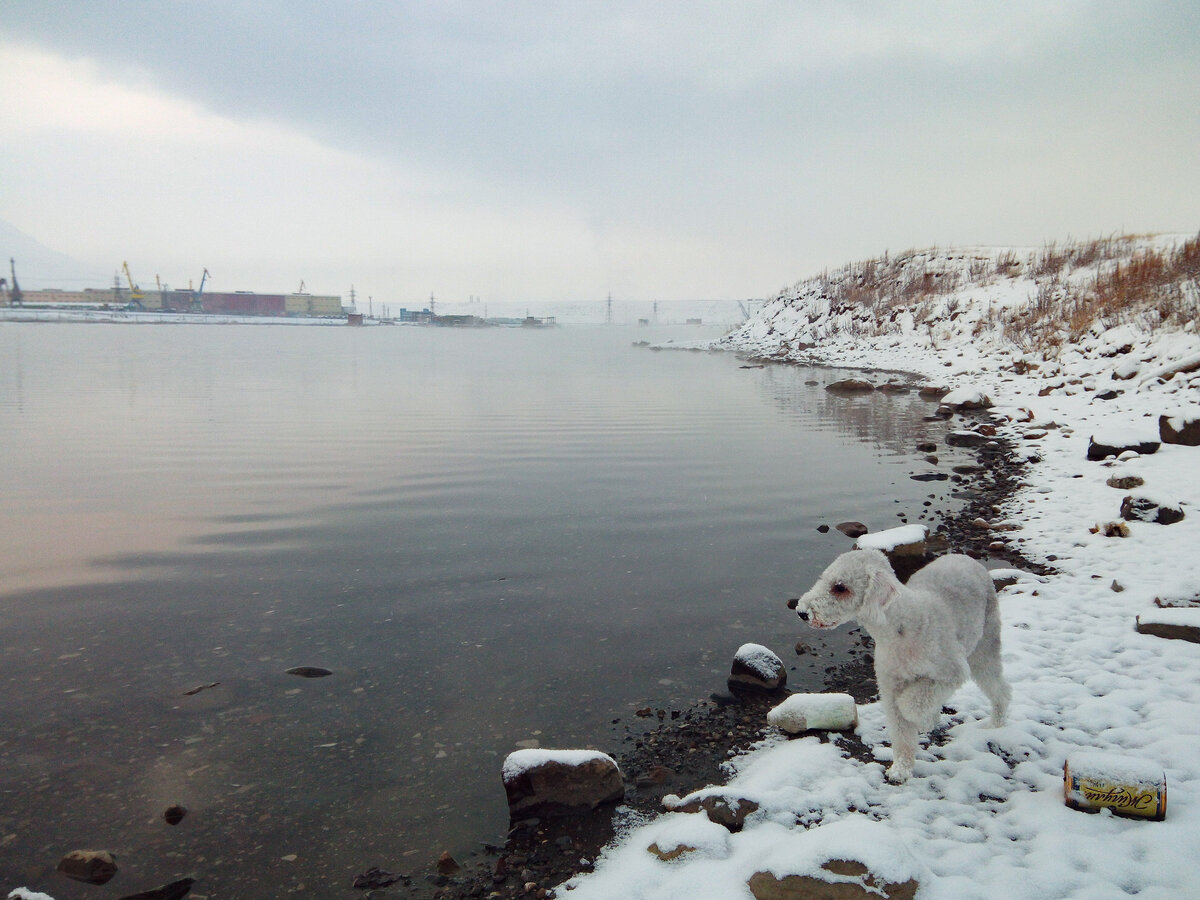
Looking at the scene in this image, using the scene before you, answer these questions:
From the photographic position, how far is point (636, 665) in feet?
23.5

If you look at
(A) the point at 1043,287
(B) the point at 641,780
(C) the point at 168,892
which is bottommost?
(C) the point at 168,892

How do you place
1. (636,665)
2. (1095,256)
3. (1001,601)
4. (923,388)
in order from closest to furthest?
(636,665), (1001,601), (923,388), (1095,256)

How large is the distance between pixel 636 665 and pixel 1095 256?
163 ft

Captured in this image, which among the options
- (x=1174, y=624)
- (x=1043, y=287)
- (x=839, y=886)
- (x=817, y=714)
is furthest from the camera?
(x=1043, y=287)

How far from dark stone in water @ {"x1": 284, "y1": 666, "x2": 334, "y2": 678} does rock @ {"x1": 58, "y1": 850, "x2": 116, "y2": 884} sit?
7.95 feet

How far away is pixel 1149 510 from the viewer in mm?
9586

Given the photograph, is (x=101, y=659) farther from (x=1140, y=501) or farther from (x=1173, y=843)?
(x=1140, y=501)

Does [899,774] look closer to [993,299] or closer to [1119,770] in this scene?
[1119,770]

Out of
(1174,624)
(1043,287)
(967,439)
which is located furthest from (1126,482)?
(1043,287)

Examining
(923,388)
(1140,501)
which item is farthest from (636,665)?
(923,388)

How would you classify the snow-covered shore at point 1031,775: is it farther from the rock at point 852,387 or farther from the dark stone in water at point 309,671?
the rock at point 852,387

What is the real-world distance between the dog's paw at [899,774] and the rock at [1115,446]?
1153cm

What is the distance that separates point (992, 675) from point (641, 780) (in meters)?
2.98

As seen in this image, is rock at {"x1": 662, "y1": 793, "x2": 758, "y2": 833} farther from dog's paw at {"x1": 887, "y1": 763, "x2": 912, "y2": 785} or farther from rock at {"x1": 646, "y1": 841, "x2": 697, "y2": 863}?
dog's paw at {"x1": 887, "y1": 763, "x2": 912, "y2": 785}
